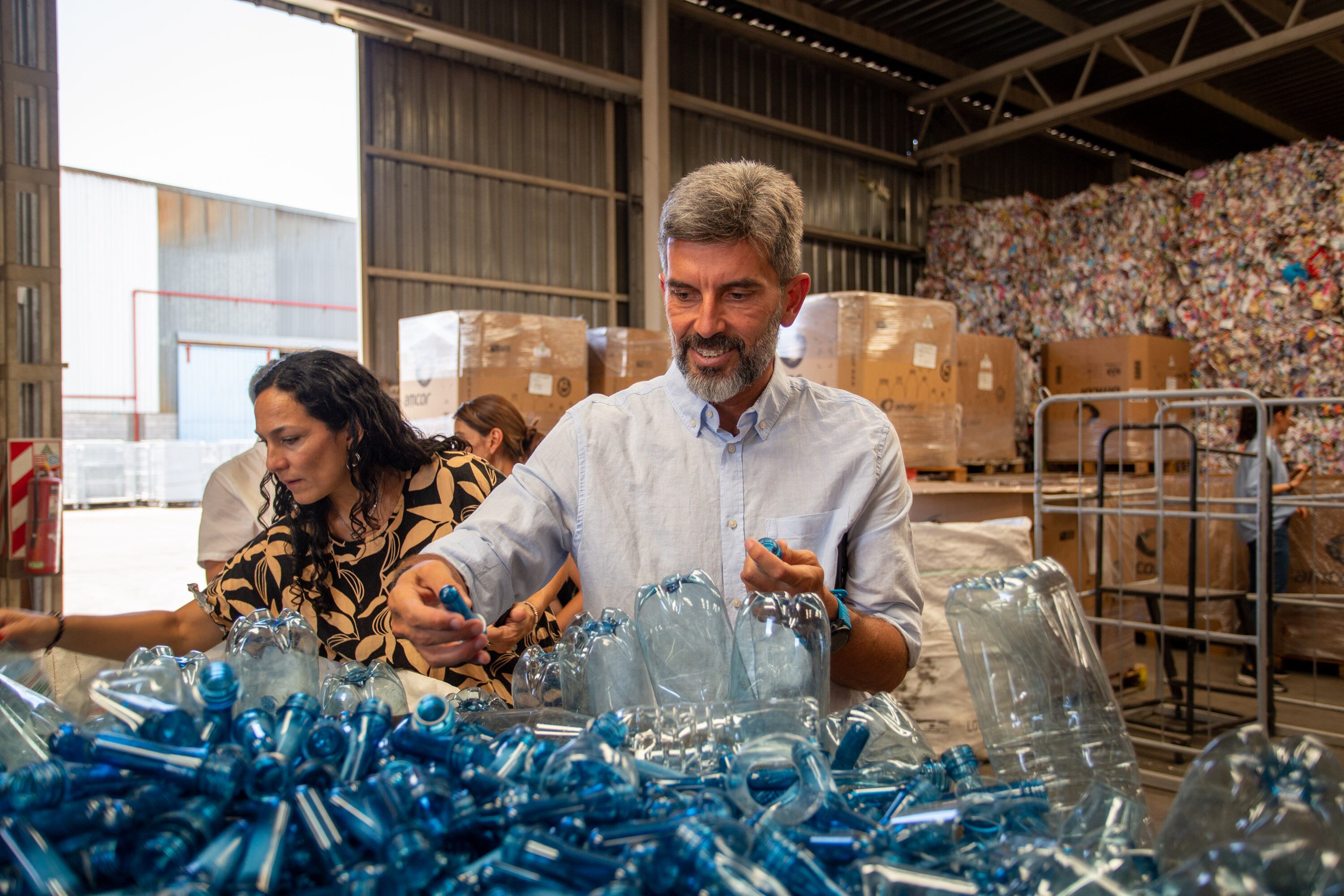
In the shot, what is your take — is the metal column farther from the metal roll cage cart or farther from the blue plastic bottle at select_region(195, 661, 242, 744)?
the blue plastic bottle at select_region(195, 661, 242, 744)

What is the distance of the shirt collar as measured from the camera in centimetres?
166

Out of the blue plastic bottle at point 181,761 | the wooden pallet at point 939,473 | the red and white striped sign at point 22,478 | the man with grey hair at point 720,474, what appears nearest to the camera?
the blue plastic bottle at point 181,761

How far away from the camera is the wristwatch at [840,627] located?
1.32 metres

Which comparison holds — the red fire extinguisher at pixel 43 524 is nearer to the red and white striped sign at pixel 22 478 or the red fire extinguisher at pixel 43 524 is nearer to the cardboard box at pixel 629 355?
the red and white striped sign at pixel 22 478

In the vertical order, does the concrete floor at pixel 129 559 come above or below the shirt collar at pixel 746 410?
below

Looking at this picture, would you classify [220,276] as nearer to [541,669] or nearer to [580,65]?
[580,65]

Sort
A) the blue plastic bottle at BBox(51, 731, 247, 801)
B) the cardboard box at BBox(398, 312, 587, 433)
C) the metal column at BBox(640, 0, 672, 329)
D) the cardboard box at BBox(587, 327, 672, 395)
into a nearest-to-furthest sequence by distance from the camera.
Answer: the blue plastic bottle at BBox(51, 731, 247, 801) < the cardboard box at BBox(398, 312, 587, 433) < the cardboard box at BBox(587, 327, 672, 395) < the metal column at BBox(640, 0, 672, 329)

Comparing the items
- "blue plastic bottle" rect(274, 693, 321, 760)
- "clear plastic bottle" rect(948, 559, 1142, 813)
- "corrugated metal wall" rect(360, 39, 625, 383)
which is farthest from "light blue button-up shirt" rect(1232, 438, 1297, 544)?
"blue plastic bottle" rect(274, 693, 321, 760)

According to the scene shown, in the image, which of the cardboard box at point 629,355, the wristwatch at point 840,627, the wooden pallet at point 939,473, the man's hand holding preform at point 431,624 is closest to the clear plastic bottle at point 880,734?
the wristwatch at point 840,627

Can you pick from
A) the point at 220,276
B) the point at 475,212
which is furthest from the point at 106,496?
the point at 475,212

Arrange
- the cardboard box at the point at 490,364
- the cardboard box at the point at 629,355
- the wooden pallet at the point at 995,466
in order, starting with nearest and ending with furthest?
the cardboard box at the point at 490,364
the cardboard box at the point at 629,355
the wooden pallet at the point at 995,466

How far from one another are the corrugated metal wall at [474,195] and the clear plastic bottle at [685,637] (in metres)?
5.40

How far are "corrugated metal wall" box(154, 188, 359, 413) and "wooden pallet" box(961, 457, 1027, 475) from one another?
1026 centimetres

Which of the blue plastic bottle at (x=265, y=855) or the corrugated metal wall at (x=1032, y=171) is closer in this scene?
the blue plastic bottle at (x=265, y=855)
